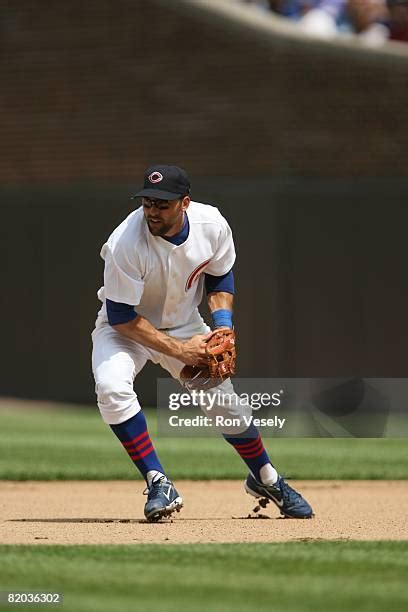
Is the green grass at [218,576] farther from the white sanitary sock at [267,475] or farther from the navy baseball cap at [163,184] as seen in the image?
the navy baseball cap at [163,184]

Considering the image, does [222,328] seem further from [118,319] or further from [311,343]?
[311,343]

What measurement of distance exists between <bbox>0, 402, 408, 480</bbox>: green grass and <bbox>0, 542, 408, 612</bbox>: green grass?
13.0 ft

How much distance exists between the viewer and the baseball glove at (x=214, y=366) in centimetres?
632

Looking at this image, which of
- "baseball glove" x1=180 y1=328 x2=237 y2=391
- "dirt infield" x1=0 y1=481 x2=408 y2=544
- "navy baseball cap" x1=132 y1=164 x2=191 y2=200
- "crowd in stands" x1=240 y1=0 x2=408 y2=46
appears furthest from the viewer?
"crowd in stands" x1=240 y1=0 x2=408 y2=46

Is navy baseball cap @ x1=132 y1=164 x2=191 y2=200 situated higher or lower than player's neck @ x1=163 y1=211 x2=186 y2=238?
higher

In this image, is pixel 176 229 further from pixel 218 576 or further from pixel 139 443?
pixel 218 576

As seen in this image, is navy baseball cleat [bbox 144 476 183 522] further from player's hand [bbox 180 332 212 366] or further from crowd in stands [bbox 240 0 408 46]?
crowd in stands [bbox 240 0 408 46]

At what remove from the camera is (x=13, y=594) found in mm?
4184

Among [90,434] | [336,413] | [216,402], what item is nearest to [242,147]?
[90,434]

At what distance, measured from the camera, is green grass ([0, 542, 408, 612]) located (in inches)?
160

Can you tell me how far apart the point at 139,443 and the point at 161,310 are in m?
0.66

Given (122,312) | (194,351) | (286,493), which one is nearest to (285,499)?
(286,493)

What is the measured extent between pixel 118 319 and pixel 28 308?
32.8 ft

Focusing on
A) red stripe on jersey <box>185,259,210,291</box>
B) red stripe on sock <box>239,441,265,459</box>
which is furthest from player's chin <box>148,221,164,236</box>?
red stripe on sock <box>239,441,265,459</box>
